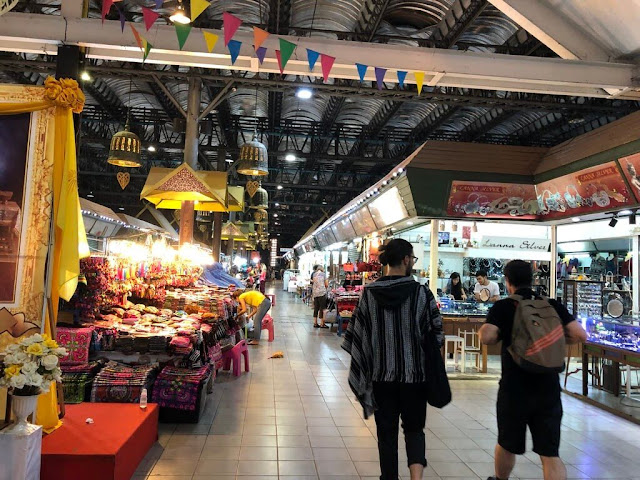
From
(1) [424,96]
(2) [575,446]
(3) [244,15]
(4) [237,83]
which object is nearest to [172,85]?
(4) [237,83]

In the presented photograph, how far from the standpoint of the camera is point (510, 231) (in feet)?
40.6

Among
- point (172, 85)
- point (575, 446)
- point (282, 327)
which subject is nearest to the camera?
point (575, 446)

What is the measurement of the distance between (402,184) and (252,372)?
4033mm

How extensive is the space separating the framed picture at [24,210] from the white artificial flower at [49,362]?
2.16 ft

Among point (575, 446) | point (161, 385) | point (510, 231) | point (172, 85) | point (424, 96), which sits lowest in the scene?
point (575, 446)

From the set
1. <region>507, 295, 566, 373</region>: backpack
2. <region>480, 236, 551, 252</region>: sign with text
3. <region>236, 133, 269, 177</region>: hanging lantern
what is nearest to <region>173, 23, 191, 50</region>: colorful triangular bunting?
<region>507, 295, 566, 373</region>: backpack

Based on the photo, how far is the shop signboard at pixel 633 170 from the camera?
613 centimetres

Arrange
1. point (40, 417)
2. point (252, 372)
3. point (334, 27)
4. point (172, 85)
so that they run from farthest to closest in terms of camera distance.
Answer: point (172, 85) < point (334, 27) < point (252, 372) < point (40, 417)

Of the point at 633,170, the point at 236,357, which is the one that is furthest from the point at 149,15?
the point at 633,170

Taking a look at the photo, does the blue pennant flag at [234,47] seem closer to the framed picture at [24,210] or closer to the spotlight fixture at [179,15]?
the spotlight fixture at [179,15]

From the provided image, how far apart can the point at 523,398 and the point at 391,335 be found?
100 cm

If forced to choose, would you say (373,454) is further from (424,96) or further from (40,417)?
(424,96)

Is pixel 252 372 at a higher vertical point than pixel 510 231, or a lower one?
lower

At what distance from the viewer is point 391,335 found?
306cm
